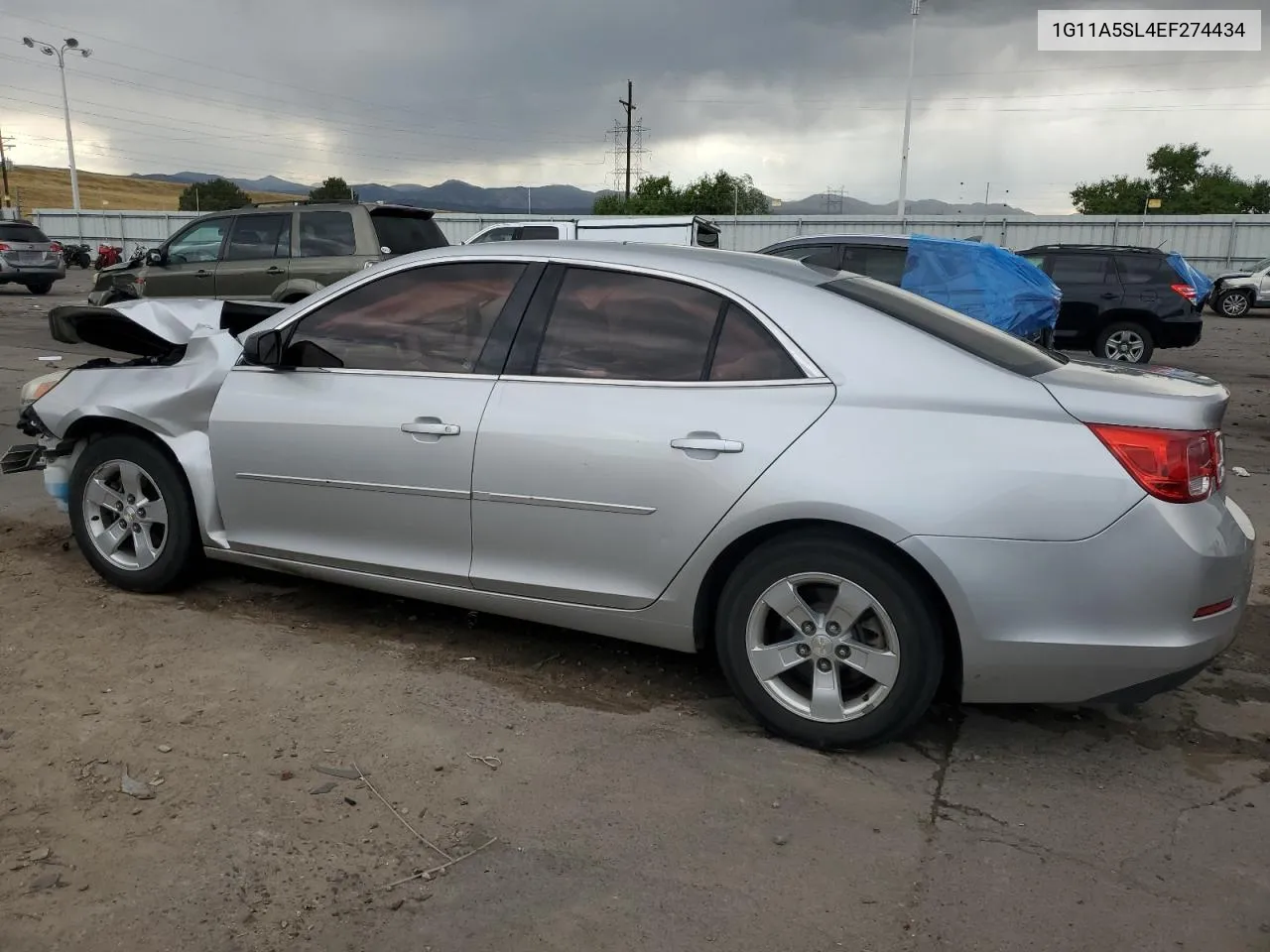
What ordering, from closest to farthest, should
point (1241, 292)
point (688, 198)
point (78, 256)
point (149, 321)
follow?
1. point (149, 321)
2. point (1241, 292)
3. point (78, 256)
4. point (688, 198)

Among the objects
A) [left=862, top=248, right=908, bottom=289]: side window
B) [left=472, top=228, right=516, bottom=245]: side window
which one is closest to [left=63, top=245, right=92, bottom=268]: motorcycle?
[left=472, top=228, right=516, bottom=245]: side window

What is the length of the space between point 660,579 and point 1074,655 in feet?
4.27

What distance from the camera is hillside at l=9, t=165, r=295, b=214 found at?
10639 cm

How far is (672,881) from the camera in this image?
2607 mm

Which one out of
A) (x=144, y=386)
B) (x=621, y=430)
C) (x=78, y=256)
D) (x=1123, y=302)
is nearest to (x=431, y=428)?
(x=621, y=430)

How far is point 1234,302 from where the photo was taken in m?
24.6

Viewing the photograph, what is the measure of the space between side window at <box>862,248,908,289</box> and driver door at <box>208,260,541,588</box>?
24.1ft

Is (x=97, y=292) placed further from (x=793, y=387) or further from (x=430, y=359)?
(x=793, y=387)

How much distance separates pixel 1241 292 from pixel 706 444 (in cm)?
2608

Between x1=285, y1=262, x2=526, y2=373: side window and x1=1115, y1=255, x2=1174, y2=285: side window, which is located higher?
x1=1115, y1=255, x2=1174, y2=285: side window

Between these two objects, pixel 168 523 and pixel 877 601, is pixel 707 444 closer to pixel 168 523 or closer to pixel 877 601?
pixel 877 601

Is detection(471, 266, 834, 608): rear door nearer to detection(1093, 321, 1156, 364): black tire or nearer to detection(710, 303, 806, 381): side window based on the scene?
detection(710, 303, 806, 381): side window

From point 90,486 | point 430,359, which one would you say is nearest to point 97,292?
point 90,486

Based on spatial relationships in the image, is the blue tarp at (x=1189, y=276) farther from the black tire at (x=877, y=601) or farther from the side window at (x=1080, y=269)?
the black tire at (x=877, y=601)
